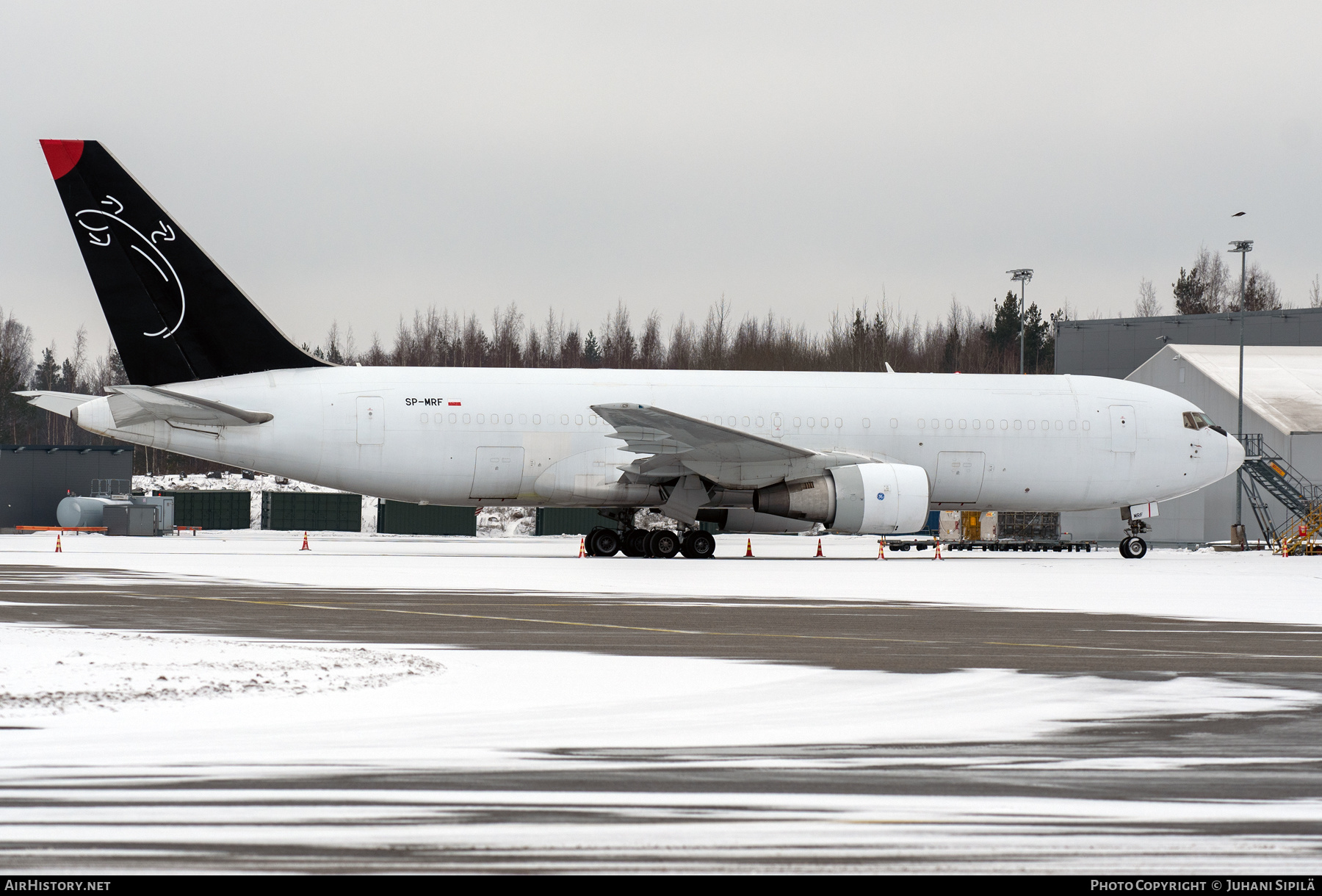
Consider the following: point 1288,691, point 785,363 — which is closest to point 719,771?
A: point 1288,691

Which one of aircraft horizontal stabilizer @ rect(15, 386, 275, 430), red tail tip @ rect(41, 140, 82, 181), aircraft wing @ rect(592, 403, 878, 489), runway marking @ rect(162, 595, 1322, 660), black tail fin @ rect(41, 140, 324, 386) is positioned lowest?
runway marking @ rect(162, 595, 1322, 660)

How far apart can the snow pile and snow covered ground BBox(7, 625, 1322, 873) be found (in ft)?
0.11

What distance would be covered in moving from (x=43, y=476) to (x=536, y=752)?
1916 inches

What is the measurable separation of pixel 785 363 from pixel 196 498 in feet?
156

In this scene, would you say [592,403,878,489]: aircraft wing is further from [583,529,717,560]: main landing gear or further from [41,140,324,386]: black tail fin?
[41,140,324,386]: black tail fin

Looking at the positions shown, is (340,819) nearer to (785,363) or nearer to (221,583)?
(221,583)

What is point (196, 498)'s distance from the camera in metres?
57.2

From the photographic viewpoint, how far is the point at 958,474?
2934cm

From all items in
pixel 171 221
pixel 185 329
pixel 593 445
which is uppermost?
pixel 171 221

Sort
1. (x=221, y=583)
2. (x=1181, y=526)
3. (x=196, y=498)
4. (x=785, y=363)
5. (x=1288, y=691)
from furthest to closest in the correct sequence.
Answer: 1. (x=785, y=363)
2. (x=196, y=498)
3. (x=1181, y=526)
4. (x=221, y=583)
5. (x=1288, y=691)

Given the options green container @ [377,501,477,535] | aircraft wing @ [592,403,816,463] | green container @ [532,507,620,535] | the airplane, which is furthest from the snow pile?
green container @ [377,501,477,535]

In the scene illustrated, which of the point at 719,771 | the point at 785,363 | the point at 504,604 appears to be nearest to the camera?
the point at 719,771

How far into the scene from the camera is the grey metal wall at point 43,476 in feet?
163

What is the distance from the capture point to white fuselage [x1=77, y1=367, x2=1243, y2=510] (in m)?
27.4
